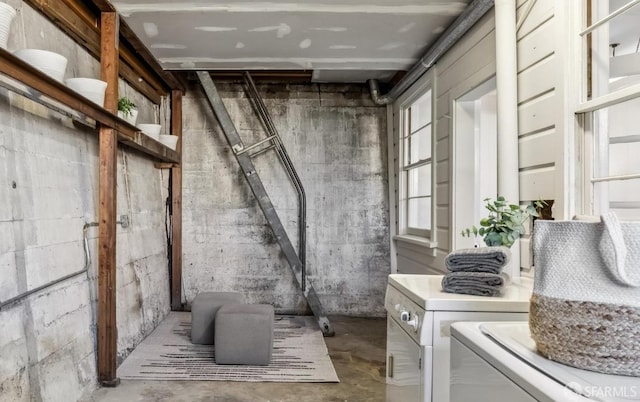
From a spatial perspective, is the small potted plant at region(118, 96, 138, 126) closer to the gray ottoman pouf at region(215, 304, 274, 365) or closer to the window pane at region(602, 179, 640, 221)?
the gray ottoman pouf at region(215, 304, 274, 365)

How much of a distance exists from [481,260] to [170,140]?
3426 mm

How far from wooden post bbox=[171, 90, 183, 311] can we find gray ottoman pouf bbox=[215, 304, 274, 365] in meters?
1.64

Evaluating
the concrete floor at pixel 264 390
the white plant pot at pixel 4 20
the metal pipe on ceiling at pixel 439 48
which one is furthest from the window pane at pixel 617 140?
the white plant pot at pixel 4 20

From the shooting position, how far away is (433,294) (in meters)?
1.43

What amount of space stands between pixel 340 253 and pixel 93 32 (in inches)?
122

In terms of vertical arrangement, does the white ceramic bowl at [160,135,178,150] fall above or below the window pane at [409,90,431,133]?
below

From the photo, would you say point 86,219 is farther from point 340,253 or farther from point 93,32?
point 340,253

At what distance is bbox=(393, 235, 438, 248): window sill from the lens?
3210 millimetres

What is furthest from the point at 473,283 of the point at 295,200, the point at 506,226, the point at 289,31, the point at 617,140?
the point at 295,200

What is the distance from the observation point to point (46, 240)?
7.38 feet

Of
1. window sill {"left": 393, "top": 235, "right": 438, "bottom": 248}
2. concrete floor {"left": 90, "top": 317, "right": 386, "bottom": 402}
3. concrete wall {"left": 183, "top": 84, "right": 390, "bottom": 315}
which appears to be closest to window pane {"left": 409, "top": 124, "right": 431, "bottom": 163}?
concrete wall {"left": 183, "top": 84, "right": 390, "bottom": 315}

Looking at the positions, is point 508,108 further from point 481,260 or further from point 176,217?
point 176,217

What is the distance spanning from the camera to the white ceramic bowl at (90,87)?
2.30m

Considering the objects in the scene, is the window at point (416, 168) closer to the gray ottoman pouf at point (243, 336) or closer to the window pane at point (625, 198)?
the gray ottoman pouf at point (243, 336)
